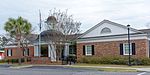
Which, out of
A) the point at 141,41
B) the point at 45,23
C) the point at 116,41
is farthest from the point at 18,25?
the point at 141,41

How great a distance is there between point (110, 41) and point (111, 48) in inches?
36.5

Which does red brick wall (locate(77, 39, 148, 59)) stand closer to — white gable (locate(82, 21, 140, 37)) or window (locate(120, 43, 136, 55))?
window (locate(120, 43, 136, 55))

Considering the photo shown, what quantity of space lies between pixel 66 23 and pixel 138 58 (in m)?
10.8

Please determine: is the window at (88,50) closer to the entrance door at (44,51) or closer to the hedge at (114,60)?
the hedge at (114,60)

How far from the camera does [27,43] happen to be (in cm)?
5103

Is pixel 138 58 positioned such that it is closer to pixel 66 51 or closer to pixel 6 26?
pixel 66 51

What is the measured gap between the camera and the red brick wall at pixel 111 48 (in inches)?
1435

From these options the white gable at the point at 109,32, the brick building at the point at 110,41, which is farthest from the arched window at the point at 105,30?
the white gable at the point at 109,32

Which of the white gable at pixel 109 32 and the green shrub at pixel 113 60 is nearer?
the green shrub at pixel 113 60

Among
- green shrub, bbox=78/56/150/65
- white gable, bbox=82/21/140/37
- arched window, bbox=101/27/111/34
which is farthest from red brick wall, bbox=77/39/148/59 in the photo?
arched window, bbox=101/27/111/34

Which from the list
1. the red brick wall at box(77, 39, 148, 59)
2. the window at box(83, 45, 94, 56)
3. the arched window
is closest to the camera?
the red brick wall at box(77, 39, 148, 59)

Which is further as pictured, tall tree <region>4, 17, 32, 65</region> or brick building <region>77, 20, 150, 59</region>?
tall tree <region>4, 17, 32, 65</region>

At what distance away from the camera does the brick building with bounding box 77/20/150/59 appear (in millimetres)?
36844

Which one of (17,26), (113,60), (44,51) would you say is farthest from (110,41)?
(44,51)
